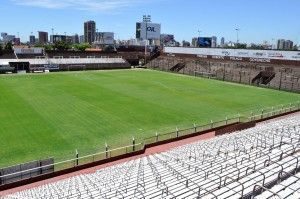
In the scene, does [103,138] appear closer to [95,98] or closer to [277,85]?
[95,98]

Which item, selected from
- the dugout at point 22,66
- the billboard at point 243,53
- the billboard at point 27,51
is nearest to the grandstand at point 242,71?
the billboard at point 243,53

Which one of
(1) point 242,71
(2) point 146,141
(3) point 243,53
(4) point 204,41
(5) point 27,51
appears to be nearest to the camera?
(2) point 146,141

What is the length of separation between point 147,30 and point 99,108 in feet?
254

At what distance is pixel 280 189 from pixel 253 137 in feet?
43.3

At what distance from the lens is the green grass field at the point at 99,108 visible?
27328 mm

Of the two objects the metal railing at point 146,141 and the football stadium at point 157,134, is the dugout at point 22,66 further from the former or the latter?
the metal railing at point 146,141

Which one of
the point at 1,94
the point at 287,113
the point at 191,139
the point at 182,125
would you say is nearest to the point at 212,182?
the point at 191,139

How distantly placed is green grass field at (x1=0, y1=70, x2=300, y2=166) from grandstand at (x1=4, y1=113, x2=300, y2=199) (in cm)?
622

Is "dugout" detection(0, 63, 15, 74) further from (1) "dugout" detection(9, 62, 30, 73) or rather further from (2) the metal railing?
(2) the metal railing

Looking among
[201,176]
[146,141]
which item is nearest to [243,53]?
[146,141]

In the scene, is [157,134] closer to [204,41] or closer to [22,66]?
[22,66]

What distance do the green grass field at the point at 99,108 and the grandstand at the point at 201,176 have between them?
6225 mm

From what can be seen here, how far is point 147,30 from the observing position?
113188 mm

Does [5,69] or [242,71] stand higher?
[242,71]
